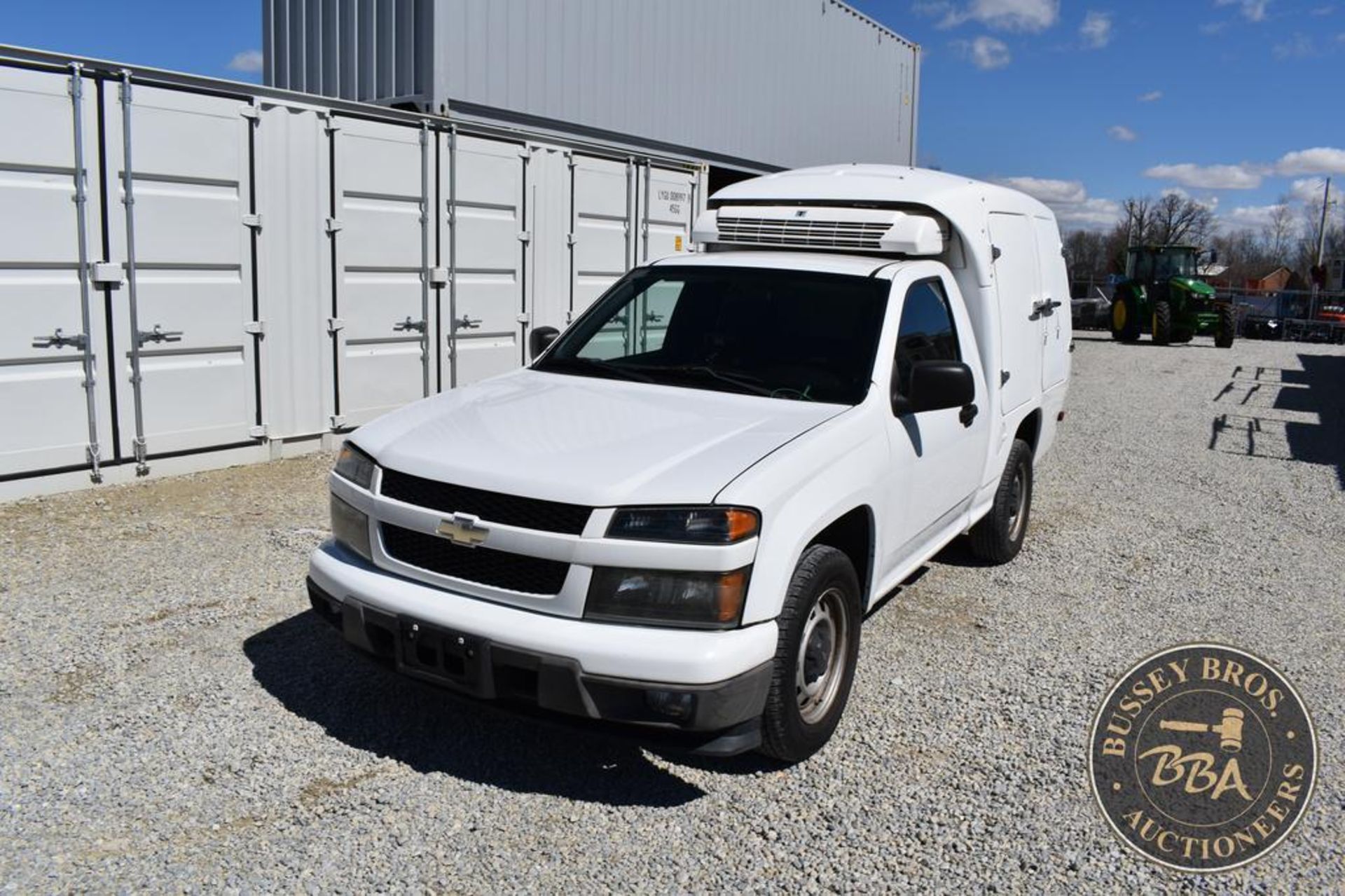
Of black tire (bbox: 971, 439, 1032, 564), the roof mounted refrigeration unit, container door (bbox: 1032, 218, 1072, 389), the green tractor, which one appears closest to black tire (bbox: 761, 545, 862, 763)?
the roof mounted refrigeration unit

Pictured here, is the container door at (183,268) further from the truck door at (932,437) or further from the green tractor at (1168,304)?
the green tractor at (1168,304)

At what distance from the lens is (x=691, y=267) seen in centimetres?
A: 500

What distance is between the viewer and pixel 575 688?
10.3 feet

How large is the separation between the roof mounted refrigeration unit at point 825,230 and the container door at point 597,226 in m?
5.02

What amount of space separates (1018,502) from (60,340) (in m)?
6.03

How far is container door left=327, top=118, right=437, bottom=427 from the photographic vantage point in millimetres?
8391

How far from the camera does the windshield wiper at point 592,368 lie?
4520 mm

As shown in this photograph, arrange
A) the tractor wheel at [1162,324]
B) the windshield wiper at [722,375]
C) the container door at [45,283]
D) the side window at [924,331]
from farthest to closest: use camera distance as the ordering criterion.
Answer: the tractor wheel at [1162,324] < the container door at [45,283] < the side window at [924,331] < the windshield wiper at [722,375]

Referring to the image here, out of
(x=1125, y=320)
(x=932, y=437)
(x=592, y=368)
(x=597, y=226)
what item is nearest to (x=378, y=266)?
(x=597, y=226)

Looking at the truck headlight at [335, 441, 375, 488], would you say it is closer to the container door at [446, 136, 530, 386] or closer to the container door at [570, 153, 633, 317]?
the container door at [446, 136, 530, 386]

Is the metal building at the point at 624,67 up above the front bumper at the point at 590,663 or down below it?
above

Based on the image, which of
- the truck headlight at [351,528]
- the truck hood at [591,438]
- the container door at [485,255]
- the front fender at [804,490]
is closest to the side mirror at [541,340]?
the truck hood at [591,438]

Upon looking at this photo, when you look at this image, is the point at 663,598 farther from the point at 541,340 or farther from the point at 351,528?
the point at 541,340

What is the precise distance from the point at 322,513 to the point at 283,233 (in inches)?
93.3
